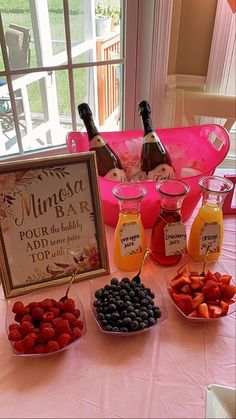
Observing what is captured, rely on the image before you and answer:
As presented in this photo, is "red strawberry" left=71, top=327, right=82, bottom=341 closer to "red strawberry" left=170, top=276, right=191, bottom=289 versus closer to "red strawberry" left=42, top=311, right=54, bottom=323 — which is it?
"red strawberry" left=42, top=311, right=54, bottom=323

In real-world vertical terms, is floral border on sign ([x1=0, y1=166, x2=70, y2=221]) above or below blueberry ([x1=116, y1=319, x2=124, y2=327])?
above

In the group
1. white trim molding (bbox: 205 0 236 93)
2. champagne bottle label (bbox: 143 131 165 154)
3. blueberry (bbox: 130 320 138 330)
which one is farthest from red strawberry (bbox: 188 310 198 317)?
white trim molding (bbox: 205 0 236 93)

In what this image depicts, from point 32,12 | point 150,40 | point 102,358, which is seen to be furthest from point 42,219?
point 150,40

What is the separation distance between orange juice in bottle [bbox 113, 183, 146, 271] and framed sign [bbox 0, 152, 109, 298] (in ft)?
0.12

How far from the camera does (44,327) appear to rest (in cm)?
58

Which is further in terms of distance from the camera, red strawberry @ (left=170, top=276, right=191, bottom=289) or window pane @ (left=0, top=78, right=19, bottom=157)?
window pane @ (left=0, top=78, right=19, bottom=157)

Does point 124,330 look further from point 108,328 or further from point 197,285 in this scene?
point 197,285

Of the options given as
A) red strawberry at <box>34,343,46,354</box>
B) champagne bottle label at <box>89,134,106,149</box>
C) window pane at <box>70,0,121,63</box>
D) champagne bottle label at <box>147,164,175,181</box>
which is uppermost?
window pane at <box>70,0,121,63</box>

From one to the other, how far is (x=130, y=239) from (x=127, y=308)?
0.56 feet

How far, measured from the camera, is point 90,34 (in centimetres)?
130

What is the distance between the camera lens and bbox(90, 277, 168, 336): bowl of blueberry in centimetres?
60

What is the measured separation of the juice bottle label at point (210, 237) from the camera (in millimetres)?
760

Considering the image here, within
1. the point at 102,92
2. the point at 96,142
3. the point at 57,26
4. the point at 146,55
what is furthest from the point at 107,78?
the point at 96,142

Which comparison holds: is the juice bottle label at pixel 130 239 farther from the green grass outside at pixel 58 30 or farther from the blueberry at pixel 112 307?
the green grass outside at pixel 58 30
